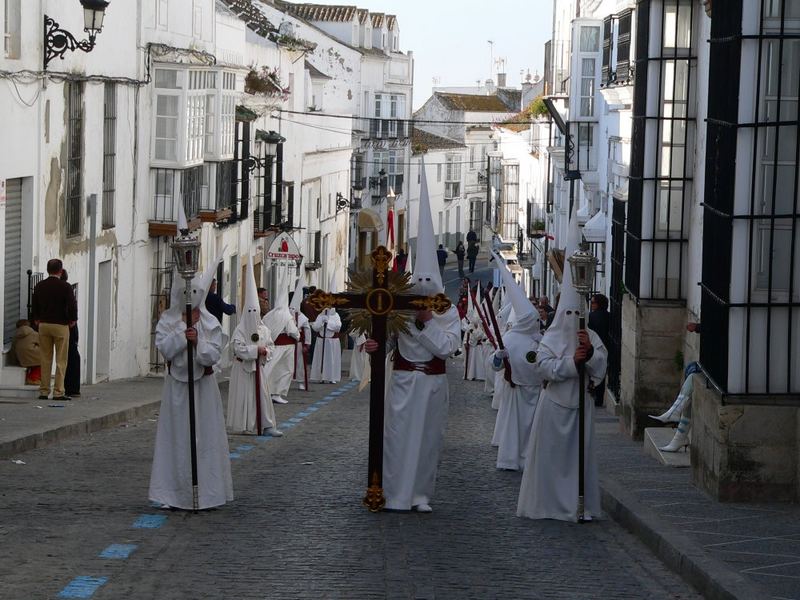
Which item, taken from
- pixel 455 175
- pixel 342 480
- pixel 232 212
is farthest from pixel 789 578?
pixel 455 175

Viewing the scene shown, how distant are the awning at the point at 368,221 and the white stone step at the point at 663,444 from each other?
50393 mm

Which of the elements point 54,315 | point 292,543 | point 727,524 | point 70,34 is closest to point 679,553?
point 727,524

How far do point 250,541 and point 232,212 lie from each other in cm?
2836

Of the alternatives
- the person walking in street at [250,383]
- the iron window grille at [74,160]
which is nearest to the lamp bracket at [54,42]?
the iron window grille at [74,160]

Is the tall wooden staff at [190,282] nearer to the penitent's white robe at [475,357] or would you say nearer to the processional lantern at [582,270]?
the processional lantern at [582,270]

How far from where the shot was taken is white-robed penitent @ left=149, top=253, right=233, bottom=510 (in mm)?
11719

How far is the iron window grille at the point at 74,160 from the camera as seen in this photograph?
24.3m

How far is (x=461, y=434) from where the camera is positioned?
19.8 meters

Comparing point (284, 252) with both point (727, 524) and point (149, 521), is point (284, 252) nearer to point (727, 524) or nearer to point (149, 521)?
point (149, 521)

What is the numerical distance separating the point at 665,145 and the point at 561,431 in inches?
249

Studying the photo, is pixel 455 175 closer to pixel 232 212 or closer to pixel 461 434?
pixel 232 212

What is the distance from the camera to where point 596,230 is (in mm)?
27734

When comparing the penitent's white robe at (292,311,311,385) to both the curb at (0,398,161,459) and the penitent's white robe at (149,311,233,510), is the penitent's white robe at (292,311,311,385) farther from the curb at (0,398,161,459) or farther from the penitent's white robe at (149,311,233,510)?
the penitent's white robe at (149,311,233,510)

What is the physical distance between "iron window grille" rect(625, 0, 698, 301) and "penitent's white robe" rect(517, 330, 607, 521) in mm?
5702
